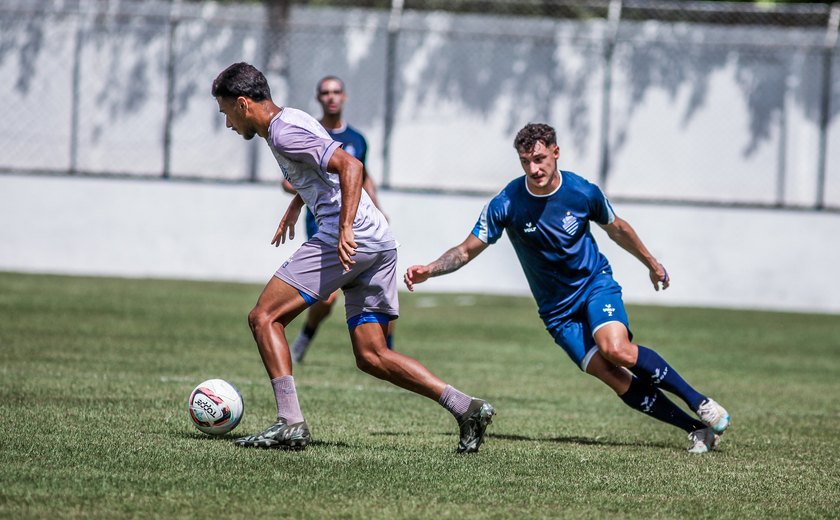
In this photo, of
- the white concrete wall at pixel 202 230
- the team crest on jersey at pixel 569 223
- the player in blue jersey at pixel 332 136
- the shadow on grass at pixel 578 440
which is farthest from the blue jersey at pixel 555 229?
the white concrete wall at pixel 202 230

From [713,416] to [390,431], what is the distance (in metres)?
1.85

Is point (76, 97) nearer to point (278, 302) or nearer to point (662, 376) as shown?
point (278, 302)

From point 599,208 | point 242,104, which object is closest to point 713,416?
point 599,208

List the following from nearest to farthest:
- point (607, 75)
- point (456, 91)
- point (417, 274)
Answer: point (417, 274)
point (607, 75)
point (456, 91)

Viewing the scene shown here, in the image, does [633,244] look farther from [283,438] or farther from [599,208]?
[283,438]

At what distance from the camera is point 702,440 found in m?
7.01

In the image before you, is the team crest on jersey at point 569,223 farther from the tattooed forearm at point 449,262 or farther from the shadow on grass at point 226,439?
the shadow on grass at point 226,439

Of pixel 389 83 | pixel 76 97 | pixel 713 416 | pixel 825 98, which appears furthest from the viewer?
pixel 76 97

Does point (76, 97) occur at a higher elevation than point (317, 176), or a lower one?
lower

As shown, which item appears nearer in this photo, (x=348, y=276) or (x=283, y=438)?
(x=283, y=438)

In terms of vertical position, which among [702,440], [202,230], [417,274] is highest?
[417,274]

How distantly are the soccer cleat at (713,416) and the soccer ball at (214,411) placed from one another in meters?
2.54

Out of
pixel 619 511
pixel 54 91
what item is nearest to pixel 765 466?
pixel 619 511

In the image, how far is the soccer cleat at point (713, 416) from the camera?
6.91 m
